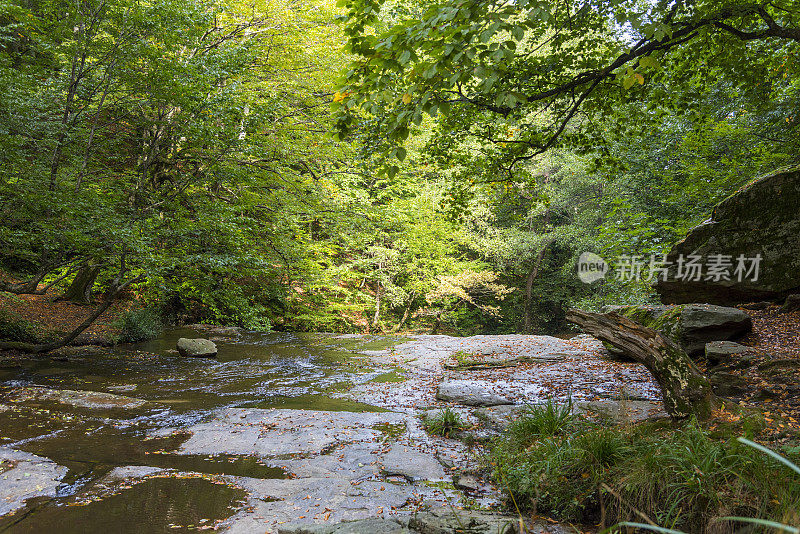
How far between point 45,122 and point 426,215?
1325 cm

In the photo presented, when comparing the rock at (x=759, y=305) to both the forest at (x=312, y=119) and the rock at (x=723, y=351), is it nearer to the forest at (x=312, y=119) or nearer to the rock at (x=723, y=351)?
the rock at (x=723, y=351)

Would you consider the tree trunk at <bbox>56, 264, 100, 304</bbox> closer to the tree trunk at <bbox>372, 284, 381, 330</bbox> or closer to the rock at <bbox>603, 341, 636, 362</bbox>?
the tree trunk at <bbox>372, 284, 381, 330</bbox>

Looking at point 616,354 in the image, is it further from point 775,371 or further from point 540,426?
point 540,426

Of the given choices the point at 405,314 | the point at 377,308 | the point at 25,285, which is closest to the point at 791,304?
the point at 25,285

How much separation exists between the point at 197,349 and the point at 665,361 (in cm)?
902

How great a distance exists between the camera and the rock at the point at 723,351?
18.3 feet

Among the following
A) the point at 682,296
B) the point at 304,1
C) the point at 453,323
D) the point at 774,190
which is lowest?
the point at 453,323

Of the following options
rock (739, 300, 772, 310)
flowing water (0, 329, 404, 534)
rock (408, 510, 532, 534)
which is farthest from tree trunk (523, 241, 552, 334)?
rock (408, 510, 532, 534)

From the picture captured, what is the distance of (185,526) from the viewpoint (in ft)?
9.75

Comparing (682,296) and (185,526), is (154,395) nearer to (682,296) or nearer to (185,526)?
(185,526)

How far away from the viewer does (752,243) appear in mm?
6672

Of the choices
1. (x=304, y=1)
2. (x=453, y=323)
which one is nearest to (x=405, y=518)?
(x=304, y=1)

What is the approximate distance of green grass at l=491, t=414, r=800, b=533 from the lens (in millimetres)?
2535

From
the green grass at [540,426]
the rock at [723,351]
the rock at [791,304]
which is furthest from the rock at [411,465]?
the rock at [791,304]
